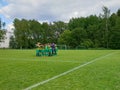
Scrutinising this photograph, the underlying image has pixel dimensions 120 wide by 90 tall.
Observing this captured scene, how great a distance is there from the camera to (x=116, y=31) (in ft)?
203

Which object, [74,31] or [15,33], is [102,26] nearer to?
[74,31]

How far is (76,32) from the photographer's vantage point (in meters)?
70.1

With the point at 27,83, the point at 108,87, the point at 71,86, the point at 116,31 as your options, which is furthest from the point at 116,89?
the point at 116,31

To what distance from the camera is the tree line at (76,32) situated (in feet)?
208

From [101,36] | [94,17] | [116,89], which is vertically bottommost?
[116,89]

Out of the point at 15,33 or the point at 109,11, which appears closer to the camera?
the point at 109,11

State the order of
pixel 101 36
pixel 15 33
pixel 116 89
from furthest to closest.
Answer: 1. pixel 15 33
2. pixel 101 36
3. pixel 116 89

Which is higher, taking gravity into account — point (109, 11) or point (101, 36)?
point (109, 11)

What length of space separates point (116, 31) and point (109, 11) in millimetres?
7372

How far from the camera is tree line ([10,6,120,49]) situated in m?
63.5

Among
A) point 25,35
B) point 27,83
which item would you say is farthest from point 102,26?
point 27,83

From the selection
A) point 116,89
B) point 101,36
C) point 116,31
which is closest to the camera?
point 116,89

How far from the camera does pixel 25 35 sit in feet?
250

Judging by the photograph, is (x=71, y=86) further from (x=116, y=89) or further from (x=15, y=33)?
(x=15, y=33)
